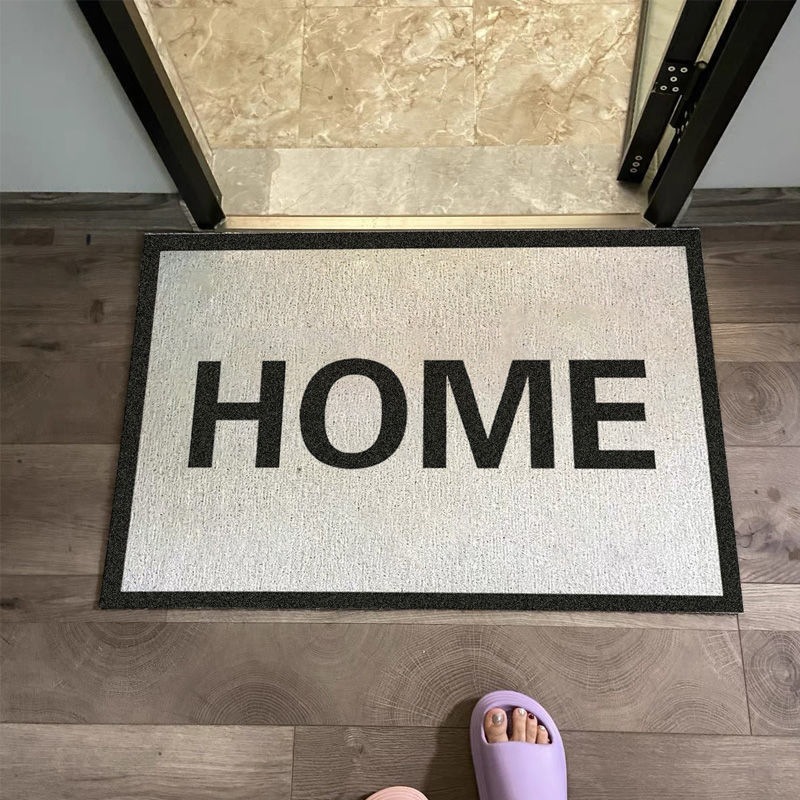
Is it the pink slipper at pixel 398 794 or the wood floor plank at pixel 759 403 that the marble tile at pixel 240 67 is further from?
the pink slipper at pixel 398 794

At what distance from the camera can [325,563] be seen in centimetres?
118

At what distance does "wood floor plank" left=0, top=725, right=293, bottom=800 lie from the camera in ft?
3.62

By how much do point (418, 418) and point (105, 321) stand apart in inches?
24.4

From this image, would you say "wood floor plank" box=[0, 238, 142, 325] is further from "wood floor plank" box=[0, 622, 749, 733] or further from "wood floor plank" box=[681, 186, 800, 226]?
"wood floor plank" box=[681, 186, 800, 226]

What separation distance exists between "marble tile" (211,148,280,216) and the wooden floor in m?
0.57

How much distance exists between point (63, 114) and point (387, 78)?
66 cm

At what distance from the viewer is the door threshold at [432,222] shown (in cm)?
135

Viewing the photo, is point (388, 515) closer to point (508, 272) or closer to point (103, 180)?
point (508, 272)

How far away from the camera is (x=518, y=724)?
3.57 feet

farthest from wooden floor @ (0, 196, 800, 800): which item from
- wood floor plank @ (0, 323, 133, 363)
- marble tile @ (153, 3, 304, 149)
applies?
marble tile @ (153, 3, 304, 149)

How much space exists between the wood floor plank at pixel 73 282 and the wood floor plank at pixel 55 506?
26cm

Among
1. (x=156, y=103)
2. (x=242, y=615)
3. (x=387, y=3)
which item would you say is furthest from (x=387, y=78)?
(x=242, y=615)

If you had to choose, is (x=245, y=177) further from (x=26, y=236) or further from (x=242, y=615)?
(x=242, y=615)

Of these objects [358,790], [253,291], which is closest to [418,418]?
[253,291]
